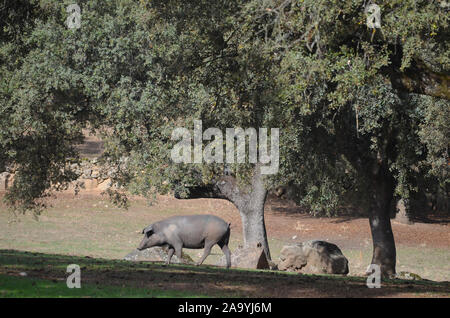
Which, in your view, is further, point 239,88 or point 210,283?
point 239,88

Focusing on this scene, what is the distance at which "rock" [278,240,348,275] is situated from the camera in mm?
25719

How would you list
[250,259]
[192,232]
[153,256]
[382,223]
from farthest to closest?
[153,256] < [382,223] < [250,259] < [192,232]

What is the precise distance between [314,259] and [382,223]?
2796 millimetres

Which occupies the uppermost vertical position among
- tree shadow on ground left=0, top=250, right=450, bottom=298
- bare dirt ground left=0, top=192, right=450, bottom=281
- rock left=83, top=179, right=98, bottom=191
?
rock left=83, top=179, right=98, bottom=191

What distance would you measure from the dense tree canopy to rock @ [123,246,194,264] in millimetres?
2353

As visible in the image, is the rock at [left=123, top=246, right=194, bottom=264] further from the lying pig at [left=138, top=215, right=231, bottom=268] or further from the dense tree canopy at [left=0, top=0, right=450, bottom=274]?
the dense tree canopy at [left=0, top=0, right=450, bottom=274]

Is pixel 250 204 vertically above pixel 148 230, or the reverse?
pixel 250 204

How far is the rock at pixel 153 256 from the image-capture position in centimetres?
2634

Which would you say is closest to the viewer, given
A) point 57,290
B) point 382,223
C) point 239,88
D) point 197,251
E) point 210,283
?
point 57,290

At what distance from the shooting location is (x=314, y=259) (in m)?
26.1

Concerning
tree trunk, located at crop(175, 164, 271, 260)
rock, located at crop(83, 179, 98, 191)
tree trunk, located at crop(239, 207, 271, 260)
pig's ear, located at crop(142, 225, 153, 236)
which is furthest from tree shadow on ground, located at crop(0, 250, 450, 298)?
rock, located at crop(83, 179, 98, 191)

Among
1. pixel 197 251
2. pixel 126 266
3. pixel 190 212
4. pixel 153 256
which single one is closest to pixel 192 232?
pixel 153 256

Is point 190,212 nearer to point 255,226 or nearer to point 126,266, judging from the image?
point 255,226
